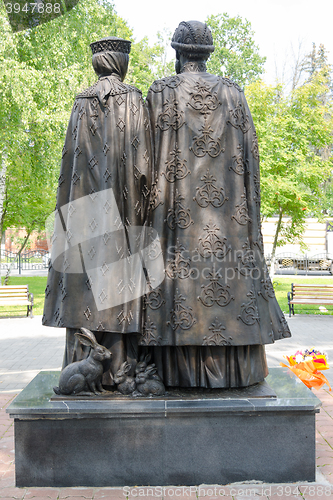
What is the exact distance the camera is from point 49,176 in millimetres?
14984

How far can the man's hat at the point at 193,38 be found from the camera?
3697 mm

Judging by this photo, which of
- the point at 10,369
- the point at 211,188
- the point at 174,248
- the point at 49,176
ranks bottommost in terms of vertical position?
the point at 10,369

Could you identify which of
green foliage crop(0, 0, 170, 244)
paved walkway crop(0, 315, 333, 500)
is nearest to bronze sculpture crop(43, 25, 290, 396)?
paved walkway crop(0, 315, 333, 500)

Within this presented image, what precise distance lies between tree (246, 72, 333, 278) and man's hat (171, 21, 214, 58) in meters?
10.7

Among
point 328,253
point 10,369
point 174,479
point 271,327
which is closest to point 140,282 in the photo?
point 271,327

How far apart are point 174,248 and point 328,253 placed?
70.8 ft

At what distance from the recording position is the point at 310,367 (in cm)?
456

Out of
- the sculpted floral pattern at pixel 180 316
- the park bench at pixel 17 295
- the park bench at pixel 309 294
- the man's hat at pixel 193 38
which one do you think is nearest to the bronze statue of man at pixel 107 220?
the sculpted floral pattern at pixel 180 316

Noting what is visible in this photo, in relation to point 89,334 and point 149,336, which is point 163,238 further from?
point 89,334

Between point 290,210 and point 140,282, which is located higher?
point 290,210

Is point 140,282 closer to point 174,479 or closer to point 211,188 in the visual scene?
point 211,188

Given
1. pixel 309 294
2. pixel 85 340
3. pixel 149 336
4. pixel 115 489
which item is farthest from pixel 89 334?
pixel 309 294

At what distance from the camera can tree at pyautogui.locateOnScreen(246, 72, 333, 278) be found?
14.4m

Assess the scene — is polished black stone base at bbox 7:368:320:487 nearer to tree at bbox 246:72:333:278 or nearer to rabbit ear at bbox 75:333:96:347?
rabbit ear at bbox 75:333:96:347
